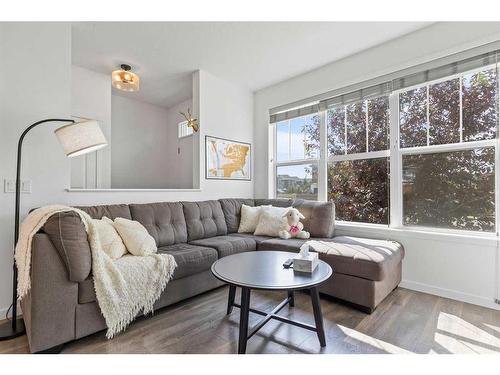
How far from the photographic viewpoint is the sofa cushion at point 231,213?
11.1 ft

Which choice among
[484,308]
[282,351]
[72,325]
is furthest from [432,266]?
[72,325]

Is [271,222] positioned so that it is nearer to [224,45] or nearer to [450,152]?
[450,152]

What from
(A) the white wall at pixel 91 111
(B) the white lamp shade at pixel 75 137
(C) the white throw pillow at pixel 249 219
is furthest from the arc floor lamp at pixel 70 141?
(C) the white throw pillow at pixel 249 219

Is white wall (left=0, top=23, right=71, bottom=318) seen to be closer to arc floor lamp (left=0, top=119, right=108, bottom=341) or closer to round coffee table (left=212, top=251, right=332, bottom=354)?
arc floor lamp (left=0, top=119, right=108, bottom=341)

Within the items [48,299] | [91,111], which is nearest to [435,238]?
[48,299]

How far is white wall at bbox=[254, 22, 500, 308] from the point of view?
2.26m

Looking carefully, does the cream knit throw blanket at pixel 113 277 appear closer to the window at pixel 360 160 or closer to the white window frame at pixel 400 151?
the window at pixel 360 160

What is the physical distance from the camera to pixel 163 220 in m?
2.71

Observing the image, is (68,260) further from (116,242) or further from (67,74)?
(67,74)

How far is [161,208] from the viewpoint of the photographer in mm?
2771

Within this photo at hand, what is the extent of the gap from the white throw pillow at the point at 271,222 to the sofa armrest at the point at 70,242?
6.40ft

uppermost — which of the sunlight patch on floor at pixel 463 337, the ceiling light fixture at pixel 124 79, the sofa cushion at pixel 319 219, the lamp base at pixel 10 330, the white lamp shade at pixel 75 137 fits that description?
the ceiling light fixture at pixel 124 79
